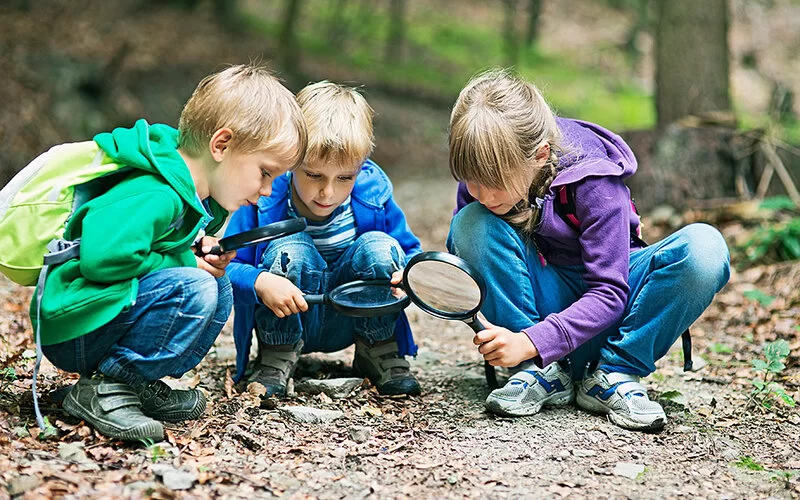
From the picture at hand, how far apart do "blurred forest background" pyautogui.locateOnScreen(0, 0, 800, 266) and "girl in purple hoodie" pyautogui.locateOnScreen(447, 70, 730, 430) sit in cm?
43

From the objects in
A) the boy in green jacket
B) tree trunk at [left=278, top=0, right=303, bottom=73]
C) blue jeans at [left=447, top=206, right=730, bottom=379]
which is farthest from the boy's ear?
tree trunk at [left=278, top=0, right=303, bottom=73]

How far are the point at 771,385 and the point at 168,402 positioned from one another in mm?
2386

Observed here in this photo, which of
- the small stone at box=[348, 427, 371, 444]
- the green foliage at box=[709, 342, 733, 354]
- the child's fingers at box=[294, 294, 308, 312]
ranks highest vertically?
the child's fingers at box=[294, 294, 308, 312]

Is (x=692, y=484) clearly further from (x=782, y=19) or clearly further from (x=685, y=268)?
(x=782, y=19)

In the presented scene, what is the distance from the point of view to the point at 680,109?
6.80 meters

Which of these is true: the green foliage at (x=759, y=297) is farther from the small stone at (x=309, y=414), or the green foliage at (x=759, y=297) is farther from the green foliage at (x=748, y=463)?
the small stone at (x=309, y=414)

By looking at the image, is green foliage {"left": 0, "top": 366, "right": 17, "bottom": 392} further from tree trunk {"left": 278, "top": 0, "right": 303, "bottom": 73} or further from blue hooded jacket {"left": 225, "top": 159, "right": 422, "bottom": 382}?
tree trunk {"left": 278, "top": 0, "right": 303, "bottom": 73}

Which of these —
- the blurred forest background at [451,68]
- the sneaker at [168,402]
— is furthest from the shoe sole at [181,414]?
the blurred forest background at [451,68]

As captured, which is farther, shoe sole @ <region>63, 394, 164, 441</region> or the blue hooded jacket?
the blue hooded jacket

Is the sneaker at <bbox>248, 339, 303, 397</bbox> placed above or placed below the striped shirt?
below

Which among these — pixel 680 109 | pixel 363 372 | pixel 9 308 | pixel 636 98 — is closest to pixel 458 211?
pixel 363 372

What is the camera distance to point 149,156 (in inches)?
95.0

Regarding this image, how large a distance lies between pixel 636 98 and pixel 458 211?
15.4 metres

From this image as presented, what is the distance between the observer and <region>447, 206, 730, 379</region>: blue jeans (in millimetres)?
2820
